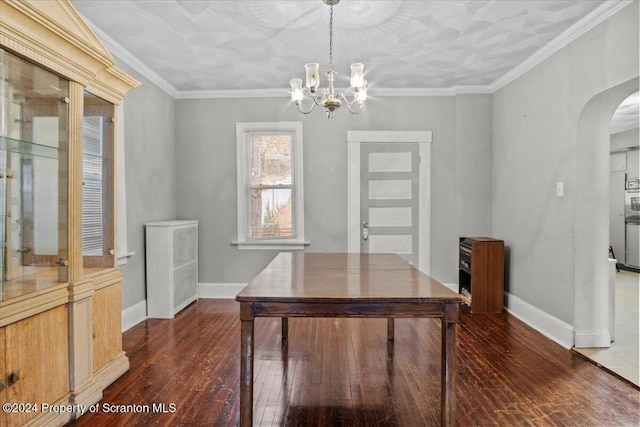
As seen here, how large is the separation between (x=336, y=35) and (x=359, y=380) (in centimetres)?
282

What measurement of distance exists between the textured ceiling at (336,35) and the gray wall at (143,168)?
0.39 meters

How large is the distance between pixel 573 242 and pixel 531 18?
1.91 meters

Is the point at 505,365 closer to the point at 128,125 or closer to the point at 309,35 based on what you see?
the point at 309,35

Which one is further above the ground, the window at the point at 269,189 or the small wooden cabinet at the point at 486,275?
the window at the point at 269,189

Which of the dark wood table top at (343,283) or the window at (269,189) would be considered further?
the window at (269,189)

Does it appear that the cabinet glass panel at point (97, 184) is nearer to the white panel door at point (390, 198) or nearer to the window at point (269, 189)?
the window at point (269, 189)

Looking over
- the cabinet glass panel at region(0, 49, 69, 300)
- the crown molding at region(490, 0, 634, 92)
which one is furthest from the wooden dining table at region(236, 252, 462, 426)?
the crown molding at region(490, 0, 634, 92)

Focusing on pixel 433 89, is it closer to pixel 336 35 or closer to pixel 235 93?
pixel 336 35

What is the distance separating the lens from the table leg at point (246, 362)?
68.2 inches

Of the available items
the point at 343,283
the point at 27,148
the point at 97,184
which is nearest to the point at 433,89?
the point at 343,283

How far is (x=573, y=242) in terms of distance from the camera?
10.1 ft

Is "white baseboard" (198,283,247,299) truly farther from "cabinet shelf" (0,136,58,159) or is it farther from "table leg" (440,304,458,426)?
"table leg" (440,304,458,426)

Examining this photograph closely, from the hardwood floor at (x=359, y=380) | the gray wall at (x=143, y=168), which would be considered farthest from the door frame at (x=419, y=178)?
the gray wall at (x=143, y=168)

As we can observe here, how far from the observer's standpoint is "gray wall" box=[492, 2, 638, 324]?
271 centimetres
